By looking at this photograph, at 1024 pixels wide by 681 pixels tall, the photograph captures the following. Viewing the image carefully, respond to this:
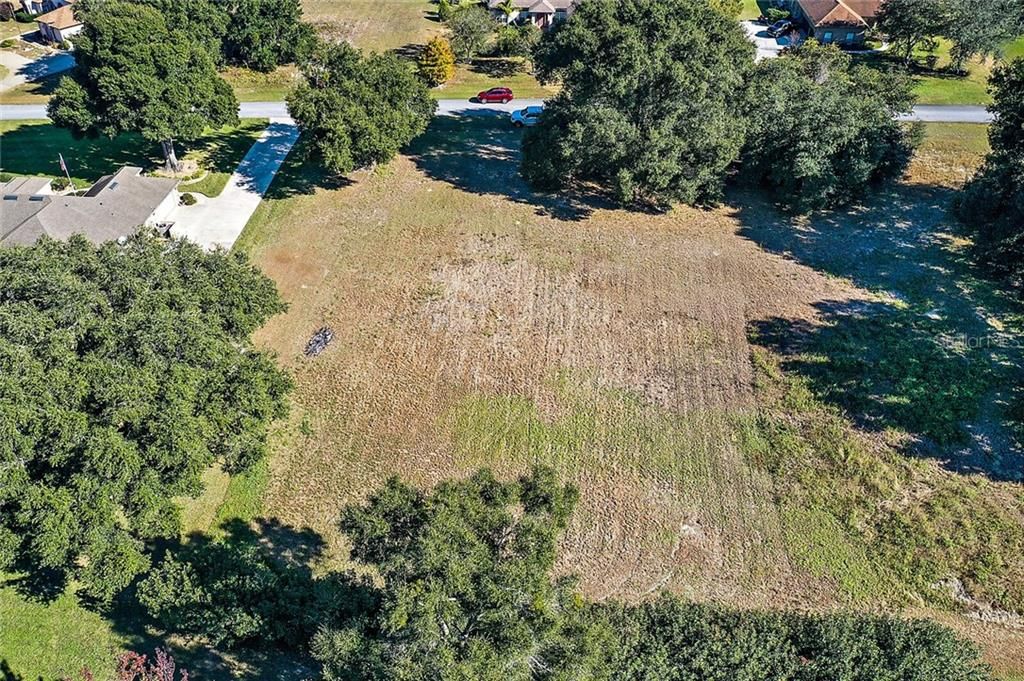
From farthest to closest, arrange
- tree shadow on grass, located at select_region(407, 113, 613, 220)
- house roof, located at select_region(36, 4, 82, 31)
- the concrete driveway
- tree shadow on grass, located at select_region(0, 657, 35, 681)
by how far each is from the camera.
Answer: the concrete driveway < house roof, located at select_region(36, 4, 82, 31) < tree shadow on grass, located at select_region(407, 113, 613, 220) < tree shadow on grass, located at select_region(0, 657, 35, 681)

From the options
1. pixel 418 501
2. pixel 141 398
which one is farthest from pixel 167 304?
pixel 418 501

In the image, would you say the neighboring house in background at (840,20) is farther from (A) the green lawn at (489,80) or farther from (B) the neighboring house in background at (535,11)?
(A) the green lawn at (489,80)

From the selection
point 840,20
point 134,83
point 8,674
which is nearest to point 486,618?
point 8,674

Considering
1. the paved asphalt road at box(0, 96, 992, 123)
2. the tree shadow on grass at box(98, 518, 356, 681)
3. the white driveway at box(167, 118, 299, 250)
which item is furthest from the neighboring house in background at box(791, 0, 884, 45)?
the tree shadow on grass at box(98, 518, 356, 681)

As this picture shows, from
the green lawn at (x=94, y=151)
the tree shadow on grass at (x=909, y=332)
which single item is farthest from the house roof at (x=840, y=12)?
→ the green lawn at (x=94, y=151)

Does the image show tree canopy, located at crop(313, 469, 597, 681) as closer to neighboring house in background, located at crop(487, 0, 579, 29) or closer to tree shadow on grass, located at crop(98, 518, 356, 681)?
A: tree shadow on grass, located at crop(98, 518, 356, 681)

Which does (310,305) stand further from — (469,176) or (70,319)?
(469,176)
